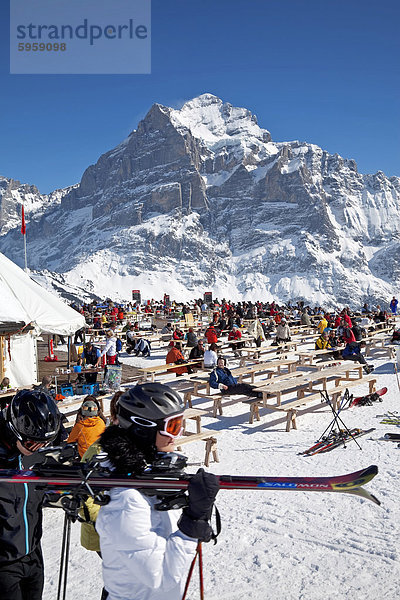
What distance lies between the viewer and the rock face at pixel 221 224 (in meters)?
134

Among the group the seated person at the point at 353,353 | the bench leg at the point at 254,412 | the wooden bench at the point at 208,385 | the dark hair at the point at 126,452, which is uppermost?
the dark hair at the point at 126,452

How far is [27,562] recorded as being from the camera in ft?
8.25

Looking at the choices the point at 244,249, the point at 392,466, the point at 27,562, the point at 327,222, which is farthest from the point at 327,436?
the point at 327,222

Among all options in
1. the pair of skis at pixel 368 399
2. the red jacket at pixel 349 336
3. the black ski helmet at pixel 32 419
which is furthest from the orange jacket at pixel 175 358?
the black ski helmet at pixel 32 419

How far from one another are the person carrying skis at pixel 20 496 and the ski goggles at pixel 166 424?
732mm

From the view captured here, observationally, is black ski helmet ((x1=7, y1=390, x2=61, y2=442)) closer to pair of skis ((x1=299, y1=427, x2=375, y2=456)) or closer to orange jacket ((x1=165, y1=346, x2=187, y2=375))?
pair of skis ((x1=299, y1=427, x2=375, y2=456))

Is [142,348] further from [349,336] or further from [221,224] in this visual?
[221,224]

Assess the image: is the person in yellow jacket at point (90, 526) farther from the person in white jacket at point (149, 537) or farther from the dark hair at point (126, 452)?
the person in white jacket at point (149, 537)

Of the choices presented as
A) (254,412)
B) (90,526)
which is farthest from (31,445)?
(254,412)

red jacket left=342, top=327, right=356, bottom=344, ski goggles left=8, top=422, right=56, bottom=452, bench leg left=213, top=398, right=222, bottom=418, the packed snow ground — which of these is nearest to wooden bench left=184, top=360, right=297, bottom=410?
bench leg left=213, top=398, right=222, bottom=418

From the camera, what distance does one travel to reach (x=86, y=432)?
18.9 feet

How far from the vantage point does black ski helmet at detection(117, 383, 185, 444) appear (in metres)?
1.96

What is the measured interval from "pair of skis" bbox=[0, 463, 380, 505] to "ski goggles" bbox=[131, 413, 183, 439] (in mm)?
180

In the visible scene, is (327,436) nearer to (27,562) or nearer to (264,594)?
(264,594)
